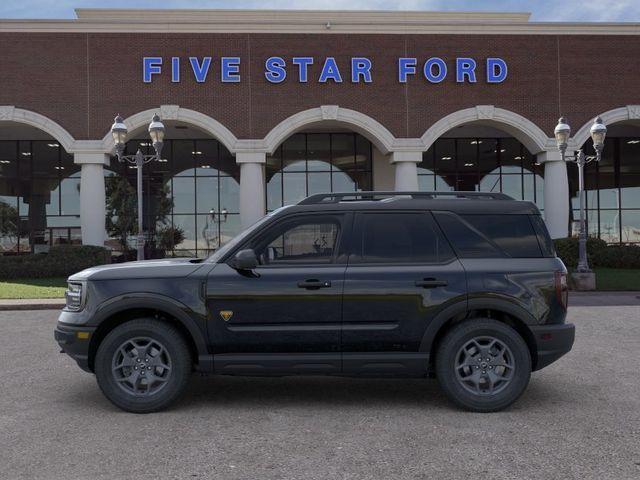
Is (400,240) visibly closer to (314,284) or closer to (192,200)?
(314,284)

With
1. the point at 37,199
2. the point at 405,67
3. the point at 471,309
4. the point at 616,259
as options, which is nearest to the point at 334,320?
the point at 471,309

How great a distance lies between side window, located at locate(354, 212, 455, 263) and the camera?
207 inches

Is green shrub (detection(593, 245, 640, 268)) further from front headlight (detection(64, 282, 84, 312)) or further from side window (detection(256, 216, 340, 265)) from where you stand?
front headlight (detection(64, 282, 84, 312))

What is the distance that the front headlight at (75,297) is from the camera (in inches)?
207

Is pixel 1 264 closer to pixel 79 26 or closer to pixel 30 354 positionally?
pixel 79 26

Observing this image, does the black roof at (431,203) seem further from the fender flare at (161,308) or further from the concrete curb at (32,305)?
the concrete curb at (32,305)

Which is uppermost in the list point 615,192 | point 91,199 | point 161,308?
point 615,192

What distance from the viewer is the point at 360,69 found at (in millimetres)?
22906

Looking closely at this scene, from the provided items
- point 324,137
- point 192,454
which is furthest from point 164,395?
point 324,137

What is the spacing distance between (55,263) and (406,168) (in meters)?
14.1

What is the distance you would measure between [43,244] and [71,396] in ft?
84.8

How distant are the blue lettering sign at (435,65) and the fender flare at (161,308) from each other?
793 inches

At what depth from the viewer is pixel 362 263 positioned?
17.2 feet

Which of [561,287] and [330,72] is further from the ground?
[330,72]
